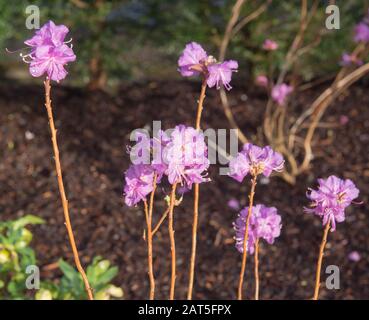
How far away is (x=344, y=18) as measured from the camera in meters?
4.99

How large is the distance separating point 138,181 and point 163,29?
3.28m

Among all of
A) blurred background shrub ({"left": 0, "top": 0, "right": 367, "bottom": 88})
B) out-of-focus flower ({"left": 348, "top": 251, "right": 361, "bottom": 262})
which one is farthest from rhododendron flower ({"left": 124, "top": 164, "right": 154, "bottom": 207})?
blurred background shrub ({"left": 0, "top": 0, "right": 367, "bottom": 88})

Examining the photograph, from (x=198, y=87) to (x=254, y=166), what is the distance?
10.9 ft

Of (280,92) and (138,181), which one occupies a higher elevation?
(280,92)

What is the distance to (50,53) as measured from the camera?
5.50ft

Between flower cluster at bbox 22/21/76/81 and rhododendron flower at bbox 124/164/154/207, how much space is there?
30cm

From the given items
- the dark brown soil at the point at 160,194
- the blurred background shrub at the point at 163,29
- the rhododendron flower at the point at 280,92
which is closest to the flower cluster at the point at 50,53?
the dark brown soil at the point at 160,194

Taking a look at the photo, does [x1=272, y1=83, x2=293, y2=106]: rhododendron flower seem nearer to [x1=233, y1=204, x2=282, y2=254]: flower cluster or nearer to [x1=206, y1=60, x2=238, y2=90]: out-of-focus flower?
[x1=233, y1=204, x2=282, y2=254]: flower cluster

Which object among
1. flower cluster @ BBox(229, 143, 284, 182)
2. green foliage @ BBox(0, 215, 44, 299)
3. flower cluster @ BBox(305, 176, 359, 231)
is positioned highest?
green foliage @ BBox(0, 215, 44, 299)

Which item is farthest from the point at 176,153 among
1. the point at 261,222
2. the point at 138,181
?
the point at 261,222

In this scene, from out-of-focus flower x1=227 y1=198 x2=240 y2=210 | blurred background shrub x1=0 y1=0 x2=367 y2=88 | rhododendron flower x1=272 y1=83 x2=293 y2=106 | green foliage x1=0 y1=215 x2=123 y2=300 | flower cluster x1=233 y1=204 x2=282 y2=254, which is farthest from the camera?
blurred background shrub x1=0 y1=0 x2=367 y2=88

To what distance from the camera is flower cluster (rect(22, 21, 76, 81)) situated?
1671mm

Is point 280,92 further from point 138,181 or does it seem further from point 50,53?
point 50,53

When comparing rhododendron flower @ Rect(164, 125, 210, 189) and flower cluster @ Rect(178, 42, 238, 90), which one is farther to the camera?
flower cluster @ Rect(178, 42, 238, 90)
